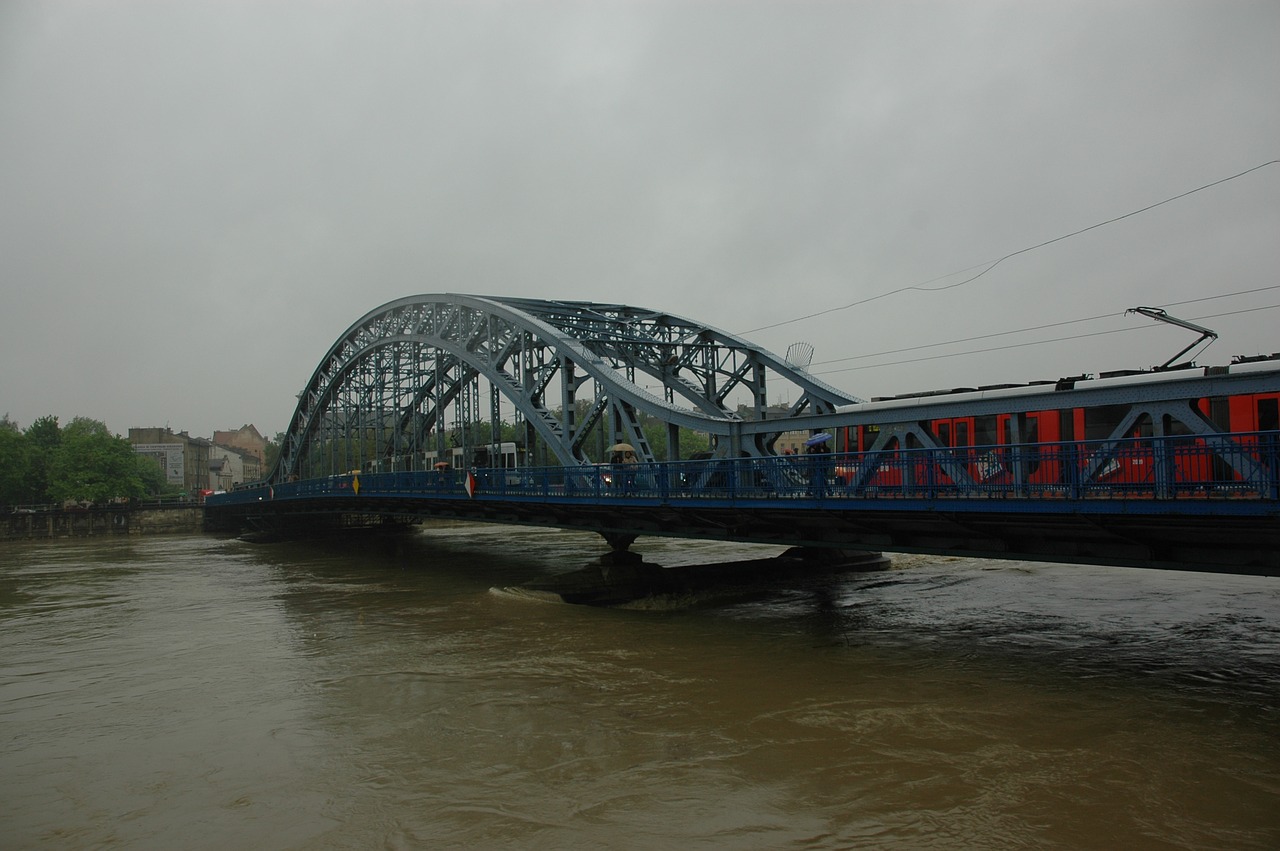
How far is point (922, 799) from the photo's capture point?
9.22 metres

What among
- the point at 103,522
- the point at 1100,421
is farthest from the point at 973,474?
the point at 103,522

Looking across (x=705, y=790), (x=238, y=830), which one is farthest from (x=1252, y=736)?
(x=238, y=830)

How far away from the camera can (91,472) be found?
257 ft

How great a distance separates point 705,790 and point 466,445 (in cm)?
2705

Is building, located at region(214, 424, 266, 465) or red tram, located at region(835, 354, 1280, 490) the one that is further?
building, located at region(214, 424, 266, 465)

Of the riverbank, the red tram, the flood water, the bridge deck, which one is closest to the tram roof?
the red tram

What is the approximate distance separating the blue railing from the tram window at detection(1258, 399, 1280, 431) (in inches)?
14.6

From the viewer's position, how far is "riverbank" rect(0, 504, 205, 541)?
68250 mm

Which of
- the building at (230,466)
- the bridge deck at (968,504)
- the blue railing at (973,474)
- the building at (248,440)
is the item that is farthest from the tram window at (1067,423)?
the building at (248,440)

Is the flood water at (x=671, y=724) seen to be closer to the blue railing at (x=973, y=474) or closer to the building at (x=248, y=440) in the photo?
the blue railing at (x=973, y=474)

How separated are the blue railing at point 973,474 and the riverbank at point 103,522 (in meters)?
62.7

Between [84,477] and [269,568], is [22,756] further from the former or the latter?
[84,477]

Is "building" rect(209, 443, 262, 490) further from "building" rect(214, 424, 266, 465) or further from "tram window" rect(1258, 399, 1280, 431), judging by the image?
"tram window" rect(1258, 399, 1280, 431)

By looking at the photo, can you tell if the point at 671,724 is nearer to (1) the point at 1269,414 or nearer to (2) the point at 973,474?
(2) the point at 973,474
